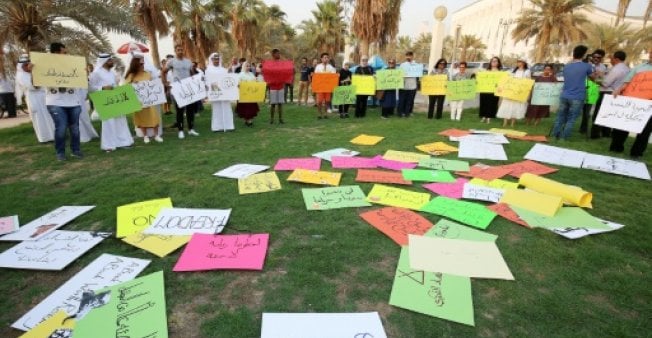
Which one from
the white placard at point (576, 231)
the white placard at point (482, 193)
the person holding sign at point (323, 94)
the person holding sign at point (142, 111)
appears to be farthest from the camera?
the person holding sign at point (323, 94)

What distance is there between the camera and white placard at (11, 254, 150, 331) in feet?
7.89

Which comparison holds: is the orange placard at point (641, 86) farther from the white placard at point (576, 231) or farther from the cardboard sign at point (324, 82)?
the cardboard sign at point (324, 82)

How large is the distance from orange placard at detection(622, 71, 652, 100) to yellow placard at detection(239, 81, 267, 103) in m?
7.86

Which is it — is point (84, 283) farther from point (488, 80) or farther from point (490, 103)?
point (490, 103)

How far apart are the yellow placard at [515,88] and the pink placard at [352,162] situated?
18.0ft

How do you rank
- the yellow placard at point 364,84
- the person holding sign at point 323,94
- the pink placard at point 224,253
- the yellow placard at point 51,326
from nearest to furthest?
1. the yellow placard at point 51,326
2. the pink placard at point 224,253
3. the person holding sign at point 323,94
4. the yellow placard at point 364,84

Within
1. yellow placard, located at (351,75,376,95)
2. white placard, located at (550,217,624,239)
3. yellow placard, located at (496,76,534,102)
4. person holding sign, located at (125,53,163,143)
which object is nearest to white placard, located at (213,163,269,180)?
person holding sign, located at (125,53,163,143)

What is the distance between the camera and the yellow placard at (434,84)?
1009 cm

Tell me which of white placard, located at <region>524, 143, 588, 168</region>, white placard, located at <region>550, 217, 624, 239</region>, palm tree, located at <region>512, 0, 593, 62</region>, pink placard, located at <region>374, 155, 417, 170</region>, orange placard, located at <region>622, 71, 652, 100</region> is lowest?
white placard, located at <region>550, 217, 624, 239</region>

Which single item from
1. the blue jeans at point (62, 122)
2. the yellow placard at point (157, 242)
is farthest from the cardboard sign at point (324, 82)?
the yellow placard at point (157, 242)

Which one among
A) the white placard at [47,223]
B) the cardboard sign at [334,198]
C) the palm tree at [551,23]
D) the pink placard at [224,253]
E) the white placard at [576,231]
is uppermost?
the palm tree at [551,23]

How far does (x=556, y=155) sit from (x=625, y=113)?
153 cm

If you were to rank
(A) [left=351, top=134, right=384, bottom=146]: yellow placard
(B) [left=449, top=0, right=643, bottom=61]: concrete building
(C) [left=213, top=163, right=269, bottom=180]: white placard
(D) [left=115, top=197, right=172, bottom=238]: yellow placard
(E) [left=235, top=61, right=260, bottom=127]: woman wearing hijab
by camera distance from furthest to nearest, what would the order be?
1. (B) [left=449, top=0, right=643, bottom=61]: concrete building
2. (E) [left=235, top=61, right=260, bottom=127]: woman wearing hijab
3. (A) [left=351, top=134, right=384, bottom=146]: yellow placard
4. (C) [left=213, top=163, right=269, bottom=180]: white placard
5. (D) [left=115, top=197, right=172, bottom=238]: yellow placard

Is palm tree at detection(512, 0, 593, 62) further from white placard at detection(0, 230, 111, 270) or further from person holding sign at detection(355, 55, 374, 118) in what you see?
white placard at detection(0, 230, 111, 270)
